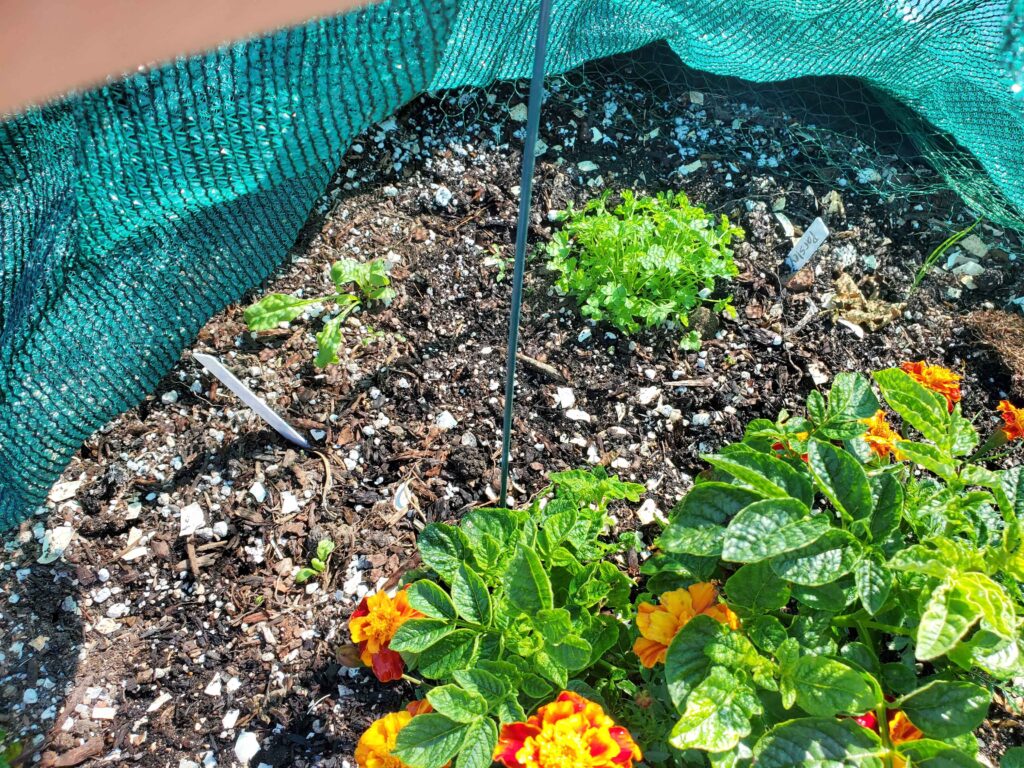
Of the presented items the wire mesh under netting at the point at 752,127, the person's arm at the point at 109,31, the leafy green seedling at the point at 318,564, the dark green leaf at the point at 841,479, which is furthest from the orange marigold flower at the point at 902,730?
the person's arm at the point at 109,31

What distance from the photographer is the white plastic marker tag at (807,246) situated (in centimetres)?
229

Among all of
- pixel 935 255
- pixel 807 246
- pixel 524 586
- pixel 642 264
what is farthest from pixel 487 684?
pixel 935 255

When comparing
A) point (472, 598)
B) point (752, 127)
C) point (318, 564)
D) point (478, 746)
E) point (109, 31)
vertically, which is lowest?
point (318, 564)

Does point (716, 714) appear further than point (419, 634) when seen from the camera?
No

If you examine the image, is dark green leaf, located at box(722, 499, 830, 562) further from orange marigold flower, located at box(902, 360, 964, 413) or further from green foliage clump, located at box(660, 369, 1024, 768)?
orange marigold flower, located at box(902, 360, 964, 413)

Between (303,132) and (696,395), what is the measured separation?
1.39m

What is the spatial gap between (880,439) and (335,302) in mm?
1666

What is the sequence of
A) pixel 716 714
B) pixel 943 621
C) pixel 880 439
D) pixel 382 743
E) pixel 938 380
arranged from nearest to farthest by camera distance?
pixel 943 621
pixel 716 714
pixel 382 743
pixel 880 439
pixel 938 380

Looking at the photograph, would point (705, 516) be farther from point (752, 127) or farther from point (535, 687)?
point (752, 127)

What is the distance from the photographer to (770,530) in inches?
47.4

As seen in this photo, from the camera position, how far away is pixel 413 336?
247cm

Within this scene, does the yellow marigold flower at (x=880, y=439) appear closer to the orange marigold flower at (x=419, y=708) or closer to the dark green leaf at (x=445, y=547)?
the dark green leaf at (x=445, y=547)

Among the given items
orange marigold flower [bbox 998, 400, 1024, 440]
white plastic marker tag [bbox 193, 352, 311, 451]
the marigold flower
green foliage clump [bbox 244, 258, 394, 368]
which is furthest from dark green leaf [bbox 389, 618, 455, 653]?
orange marigold flower [bbox 998, 400, 1024, 440]

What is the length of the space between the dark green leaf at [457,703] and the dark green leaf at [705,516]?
0.42 m
